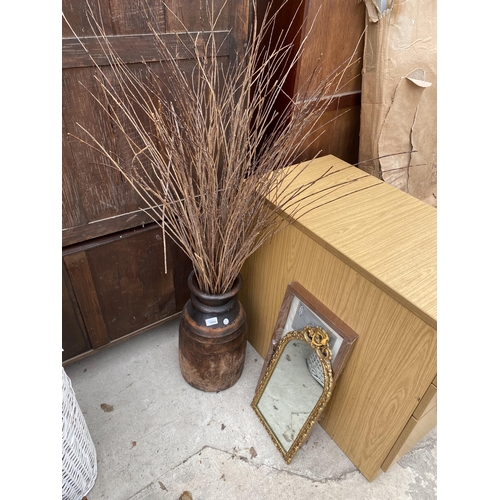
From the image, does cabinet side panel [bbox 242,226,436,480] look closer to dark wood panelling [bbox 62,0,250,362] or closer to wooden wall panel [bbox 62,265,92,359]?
dark wood panelling [bbox 62,0,250,362]

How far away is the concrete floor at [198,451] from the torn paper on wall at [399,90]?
1.07m

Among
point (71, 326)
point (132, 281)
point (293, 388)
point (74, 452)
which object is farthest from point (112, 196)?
point (293, 388)

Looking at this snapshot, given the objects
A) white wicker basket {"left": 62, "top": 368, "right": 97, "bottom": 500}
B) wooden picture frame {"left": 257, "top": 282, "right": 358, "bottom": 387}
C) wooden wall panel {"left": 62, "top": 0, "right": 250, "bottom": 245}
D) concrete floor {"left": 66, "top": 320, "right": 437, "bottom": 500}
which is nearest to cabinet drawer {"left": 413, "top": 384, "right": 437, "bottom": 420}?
wooden picture frame {"left": 257, "top": 282, "right": 358, "bottom": 387}

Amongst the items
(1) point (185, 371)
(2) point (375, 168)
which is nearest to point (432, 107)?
(2) point (375, 168)

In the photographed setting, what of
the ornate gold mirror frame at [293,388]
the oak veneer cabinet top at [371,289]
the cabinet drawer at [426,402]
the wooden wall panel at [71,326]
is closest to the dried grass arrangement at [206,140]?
the oak veneer cabinet top at [371,289]

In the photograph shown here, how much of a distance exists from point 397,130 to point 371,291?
88 cm

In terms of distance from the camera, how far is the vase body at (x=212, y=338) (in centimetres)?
128

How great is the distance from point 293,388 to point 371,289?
1.68 ft

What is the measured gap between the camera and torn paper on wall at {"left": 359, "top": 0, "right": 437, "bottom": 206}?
1.40m

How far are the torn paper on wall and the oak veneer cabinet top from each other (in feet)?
0.86

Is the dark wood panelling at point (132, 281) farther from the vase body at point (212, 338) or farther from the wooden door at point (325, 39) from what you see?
the wooden door at point (325, 39)

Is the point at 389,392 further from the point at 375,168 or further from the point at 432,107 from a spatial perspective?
the point at 432,107

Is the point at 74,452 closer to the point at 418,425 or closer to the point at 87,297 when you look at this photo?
the point at 87,297

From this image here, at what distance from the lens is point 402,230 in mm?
1161
